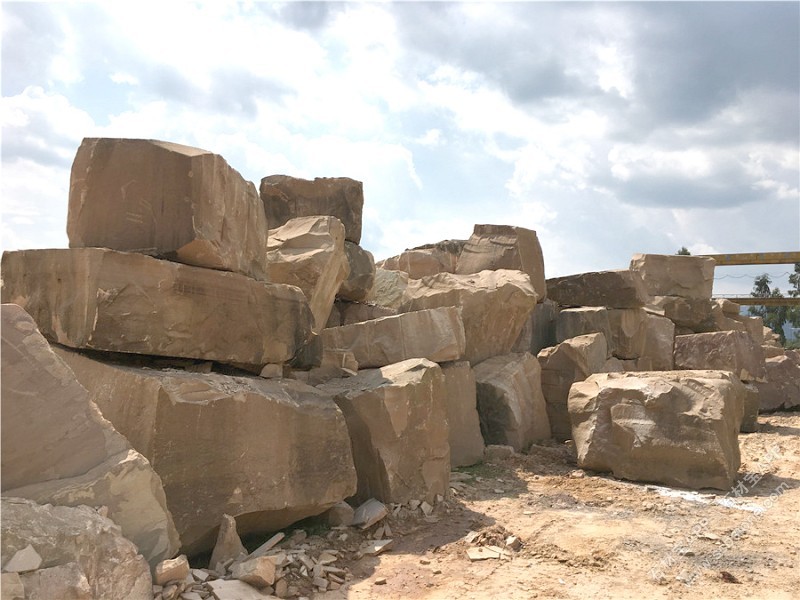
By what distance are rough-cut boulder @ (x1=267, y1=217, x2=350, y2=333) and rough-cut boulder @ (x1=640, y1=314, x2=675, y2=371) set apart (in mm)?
5361

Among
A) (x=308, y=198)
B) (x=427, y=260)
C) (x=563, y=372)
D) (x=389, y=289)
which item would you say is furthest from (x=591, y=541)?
(x=427, y=260)

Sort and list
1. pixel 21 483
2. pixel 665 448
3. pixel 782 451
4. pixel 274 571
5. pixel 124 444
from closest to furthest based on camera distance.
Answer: pixel 21 483
pixel 124 444
pixel 274 571
pixel 665 448
pixel 782 451

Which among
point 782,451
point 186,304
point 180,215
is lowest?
point 782,451

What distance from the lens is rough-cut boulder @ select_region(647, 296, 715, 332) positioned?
11.4 meters

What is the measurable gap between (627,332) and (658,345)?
1226 millimetres

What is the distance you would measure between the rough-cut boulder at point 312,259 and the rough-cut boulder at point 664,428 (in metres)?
2.31

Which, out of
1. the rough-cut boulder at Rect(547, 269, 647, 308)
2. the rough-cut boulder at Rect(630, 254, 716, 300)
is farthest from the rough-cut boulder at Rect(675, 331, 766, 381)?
the rough-cut boulder at Rect(630, 254, 716, 300)

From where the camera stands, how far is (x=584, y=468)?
229 inches

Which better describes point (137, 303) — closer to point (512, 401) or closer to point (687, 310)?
point (512, 401)

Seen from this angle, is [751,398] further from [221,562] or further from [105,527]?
[105,527]

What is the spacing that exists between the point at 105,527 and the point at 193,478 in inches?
28.8

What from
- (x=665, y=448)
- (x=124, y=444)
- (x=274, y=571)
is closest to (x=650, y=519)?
(x=665, y=448)

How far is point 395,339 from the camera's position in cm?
557

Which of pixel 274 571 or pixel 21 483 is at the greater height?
pixel 21 483
